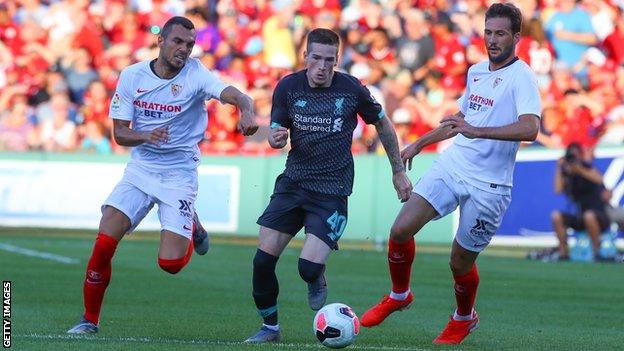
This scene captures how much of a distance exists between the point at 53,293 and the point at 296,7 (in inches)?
547

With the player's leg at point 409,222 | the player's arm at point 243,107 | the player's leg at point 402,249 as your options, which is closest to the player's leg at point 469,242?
the player's leg at point 409,222

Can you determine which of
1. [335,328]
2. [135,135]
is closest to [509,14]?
[335,328]

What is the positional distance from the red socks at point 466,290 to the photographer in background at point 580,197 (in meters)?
11.1

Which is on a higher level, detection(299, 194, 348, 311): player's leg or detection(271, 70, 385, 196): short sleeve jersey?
detection(271, 70, 385, 196): short sleeve jersey

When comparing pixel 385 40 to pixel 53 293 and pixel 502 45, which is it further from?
pixel 502 45

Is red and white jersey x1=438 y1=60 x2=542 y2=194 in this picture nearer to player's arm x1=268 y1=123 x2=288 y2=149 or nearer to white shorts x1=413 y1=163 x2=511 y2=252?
white shorts x1=413 y1=163 x2=511 y2=252

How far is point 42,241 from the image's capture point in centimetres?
2216

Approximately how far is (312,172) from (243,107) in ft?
2.23

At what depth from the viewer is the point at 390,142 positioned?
33.7 feet

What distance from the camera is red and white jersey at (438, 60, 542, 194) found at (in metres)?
10.0

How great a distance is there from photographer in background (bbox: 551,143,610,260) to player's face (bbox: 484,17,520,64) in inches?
456

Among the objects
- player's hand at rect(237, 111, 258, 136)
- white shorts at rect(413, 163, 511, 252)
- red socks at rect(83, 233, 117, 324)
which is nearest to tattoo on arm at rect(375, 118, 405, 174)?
white shorts at rect(413, 163, 511, 252)

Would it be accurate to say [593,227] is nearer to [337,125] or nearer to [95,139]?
[95,139]

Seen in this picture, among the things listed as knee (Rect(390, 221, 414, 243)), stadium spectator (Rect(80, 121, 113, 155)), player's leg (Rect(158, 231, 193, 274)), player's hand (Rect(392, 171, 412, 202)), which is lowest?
stadium spectator (Rect(80, 121, 113, 155))
